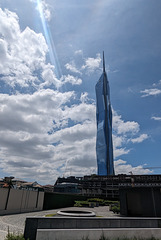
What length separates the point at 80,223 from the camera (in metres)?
9.66

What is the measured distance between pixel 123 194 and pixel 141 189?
12.2 feet

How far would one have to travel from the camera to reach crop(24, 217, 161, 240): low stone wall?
906 centimetres

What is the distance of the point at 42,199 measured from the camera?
29.2m

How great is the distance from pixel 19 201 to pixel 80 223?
1706cm

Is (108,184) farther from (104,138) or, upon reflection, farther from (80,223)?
(80,223)

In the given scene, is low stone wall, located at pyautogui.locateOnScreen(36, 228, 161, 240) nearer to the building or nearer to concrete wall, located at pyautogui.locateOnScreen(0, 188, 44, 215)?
concrete wall, located at pyautogui.locateOnScreen(0, 188, 44, 215)

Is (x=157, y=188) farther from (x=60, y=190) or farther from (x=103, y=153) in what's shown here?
(x=103, y=153)

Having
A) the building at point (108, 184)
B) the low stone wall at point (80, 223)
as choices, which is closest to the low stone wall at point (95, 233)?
the low stone wall at point (80, 223)

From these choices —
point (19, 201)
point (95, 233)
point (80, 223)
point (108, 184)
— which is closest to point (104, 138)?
point (108, 184)

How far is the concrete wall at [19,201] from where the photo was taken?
2059 cm

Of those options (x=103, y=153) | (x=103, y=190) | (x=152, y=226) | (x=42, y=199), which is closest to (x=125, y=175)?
(x=103, y=190)

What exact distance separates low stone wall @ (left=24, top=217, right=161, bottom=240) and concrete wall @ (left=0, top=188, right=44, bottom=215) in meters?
13.5

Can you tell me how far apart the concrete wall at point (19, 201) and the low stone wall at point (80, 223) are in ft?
44.4

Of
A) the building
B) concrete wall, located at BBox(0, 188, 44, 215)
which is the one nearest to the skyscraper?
the building
